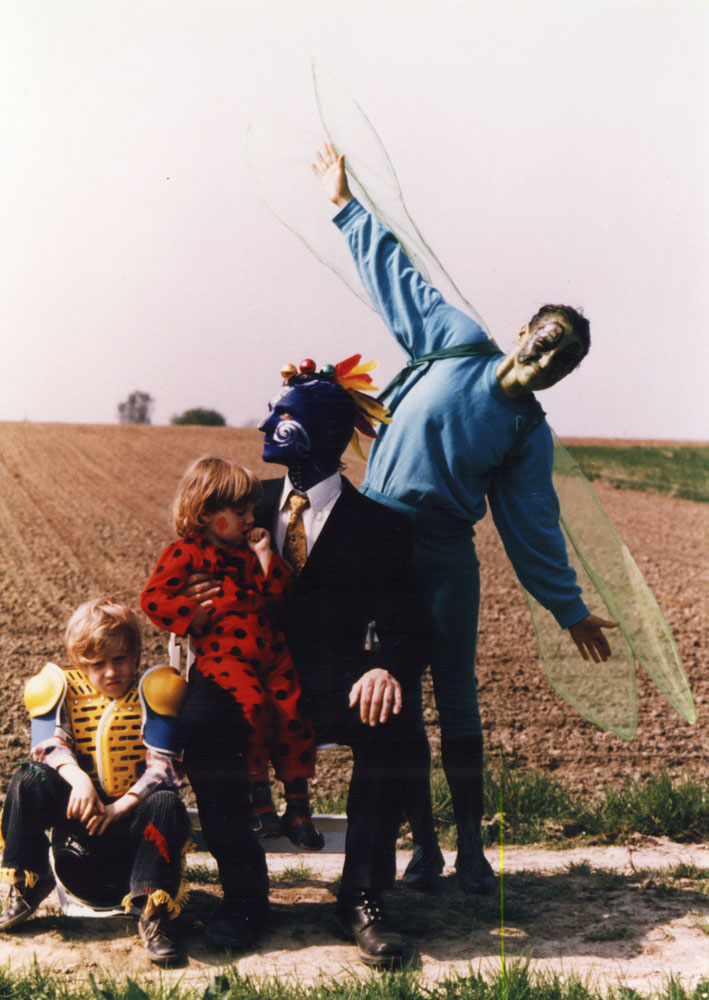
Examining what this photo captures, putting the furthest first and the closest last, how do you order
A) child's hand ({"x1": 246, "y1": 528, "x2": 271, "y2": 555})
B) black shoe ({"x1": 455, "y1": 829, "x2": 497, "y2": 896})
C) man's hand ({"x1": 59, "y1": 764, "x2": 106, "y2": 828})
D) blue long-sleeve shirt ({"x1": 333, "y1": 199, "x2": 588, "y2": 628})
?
black shoe ({"x1": 455, "y1": 829, "x2": 497, "y2": 896}), blue long-sleeve shirt ({"x1": 333, "y1": 199, "x2": 588, "y2": 628}), child's hand ({"x1": 246, "y1": 528, "x2": 271, "y2": 555}), man's hand ({"x1": 59, "y1": 764, "x2": 106, "y2": 828})

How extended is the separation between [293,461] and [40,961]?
1.56 meters

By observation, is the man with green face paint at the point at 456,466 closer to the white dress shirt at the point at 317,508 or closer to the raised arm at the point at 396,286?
the raised arm at the point at 396,286

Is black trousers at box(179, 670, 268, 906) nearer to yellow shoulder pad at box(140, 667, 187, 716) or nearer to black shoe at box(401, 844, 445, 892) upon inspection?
yellow shoulder pad at box(140, 667, 187, 716)

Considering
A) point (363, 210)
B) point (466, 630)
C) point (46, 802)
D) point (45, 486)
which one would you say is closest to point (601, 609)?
point (466, 630)

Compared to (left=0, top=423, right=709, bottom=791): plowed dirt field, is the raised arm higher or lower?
higher

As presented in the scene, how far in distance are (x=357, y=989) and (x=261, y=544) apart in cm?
121

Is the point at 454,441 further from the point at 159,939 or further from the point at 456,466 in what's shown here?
the point at 159,939

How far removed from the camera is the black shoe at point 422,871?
339 centimetres

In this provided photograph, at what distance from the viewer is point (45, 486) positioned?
20.0 feet

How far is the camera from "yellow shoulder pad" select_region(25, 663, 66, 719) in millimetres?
2900

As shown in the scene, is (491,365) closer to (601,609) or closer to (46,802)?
(601,609)

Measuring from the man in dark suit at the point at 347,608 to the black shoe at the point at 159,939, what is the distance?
18.8 inches

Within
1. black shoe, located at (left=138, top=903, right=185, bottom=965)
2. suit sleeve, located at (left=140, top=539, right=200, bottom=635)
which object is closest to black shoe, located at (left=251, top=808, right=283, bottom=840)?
black shoe, located at (left=138, top=903, right=185, bottom=965)

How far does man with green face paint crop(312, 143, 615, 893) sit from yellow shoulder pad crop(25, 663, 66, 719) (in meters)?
1.09
